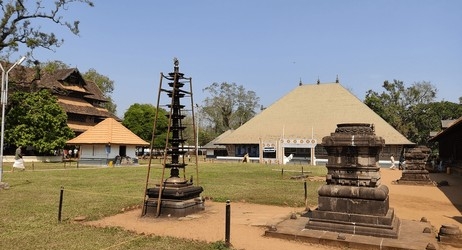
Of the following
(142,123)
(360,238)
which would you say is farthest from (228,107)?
(360,238)

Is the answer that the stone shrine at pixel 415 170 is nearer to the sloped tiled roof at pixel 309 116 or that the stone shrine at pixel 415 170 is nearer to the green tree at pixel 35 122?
the sloped tiled roof at pixel 309 116

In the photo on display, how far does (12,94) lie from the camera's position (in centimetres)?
3625

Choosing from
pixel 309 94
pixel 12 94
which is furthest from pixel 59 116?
pixel 309 94

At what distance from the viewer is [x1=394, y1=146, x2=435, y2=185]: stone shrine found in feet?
69.2

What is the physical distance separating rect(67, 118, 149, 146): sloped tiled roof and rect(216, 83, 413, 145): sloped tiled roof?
Result: 12.9 m

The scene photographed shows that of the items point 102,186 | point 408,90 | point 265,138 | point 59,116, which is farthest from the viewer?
point 408,90

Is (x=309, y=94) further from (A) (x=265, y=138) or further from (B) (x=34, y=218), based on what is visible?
(B) (x=34, y=218)

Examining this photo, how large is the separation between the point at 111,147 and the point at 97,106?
19582 millimetres

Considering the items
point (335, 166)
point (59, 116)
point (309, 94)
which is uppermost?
point (309, 94)

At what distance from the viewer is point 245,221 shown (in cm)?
986

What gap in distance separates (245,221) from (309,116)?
38183 millimetres

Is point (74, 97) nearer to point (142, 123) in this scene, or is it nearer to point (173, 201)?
point (142, 123)

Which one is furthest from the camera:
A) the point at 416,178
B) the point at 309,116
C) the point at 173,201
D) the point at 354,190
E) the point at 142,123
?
the point at 142,123

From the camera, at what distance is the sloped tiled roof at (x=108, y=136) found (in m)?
36.7
